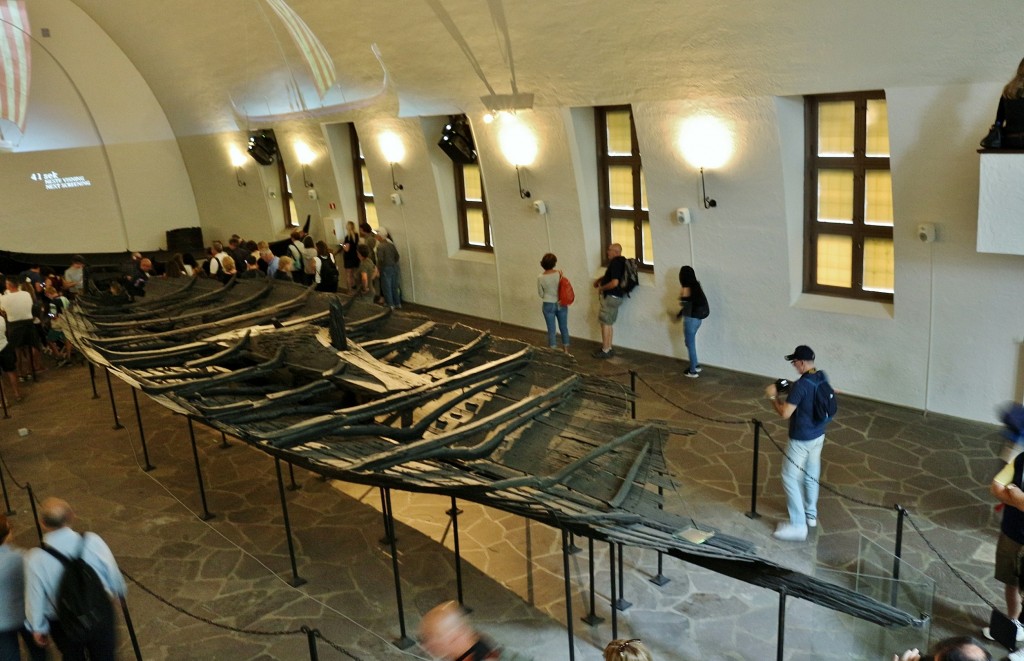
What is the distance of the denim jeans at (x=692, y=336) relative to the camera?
11039 mm

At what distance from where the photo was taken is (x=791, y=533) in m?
7.26

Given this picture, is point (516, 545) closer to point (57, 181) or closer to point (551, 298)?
point (551, 298)

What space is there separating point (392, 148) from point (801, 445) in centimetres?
1074

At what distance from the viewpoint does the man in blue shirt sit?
6.91 metres

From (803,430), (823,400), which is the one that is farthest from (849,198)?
(803,430)

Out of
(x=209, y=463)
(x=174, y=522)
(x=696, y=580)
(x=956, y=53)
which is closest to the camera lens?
(x=696, y=580)

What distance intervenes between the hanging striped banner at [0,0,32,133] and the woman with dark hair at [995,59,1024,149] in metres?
20.3

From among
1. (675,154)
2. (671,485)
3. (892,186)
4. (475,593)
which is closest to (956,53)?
(892,186)

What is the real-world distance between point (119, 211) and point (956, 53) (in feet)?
67.1

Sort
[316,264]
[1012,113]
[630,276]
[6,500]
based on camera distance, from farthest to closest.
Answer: [316,264] → [630,276] → [6,500] → [1012,113]

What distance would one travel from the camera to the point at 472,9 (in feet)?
35.8

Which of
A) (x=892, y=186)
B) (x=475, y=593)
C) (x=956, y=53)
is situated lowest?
(x=475, y=593)

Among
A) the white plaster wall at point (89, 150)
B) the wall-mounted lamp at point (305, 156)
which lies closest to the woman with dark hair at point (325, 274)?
the wall-mounted lamp at point (305, 156)

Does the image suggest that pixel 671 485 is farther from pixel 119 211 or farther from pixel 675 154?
pixel 119 211
